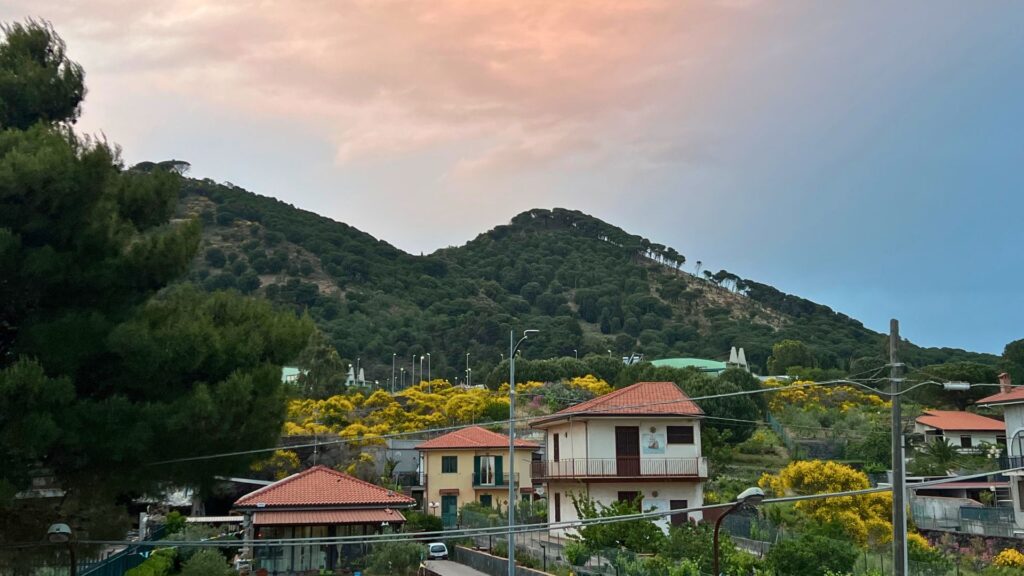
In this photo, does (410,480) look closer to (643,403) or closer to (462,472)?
(462,472)

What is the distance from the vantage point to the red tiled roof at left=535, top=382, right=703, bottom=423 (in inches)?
1676

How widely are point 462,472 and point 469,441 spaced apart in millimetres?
1967

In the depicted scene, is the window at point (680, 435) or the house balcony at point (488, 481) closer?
the window at point (680, 435)

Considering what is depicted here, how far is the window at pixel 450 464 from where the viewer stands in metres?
58.4

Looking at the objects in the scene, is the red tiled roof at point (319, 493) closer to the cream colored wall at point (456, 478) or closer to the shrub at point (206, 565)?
the shrub at point (206, 565)

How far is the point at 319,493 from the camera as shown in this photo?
43.1 meters

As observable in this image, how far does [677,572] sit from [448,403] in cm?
5381

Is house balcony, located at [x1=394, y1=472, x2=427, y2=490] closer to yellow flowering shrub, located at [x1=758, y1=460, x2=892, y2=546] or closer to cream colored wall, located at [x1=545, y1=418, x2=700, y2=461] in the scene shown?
cream colored wall, located at [x1=545, y1=418, x2=700, y2=461]

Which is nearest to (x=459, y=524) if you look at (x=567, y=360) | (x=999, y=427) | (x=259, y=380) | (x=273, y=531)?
(x=273, y=531)

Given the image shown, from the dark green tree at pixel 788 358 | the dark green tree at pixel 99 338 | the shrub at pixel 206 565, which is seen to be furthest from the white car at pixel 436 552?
the dark green tree at pixel 788 358

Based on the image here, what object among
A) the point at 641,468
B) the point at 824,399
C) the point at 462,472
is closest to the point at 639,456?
the point at 641,468

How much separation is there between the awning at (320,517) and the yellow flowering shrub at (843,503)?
56.7 feet

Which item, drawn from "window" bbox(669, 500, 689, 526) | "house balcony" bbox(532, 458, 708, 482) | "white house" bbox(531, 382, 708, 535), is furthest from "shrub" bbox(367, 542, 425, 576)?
"window" bbox(669, 500, 689, 526)

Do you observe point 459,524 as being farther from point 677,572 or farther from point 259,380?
point 259,380
